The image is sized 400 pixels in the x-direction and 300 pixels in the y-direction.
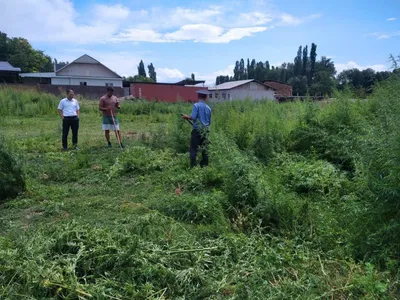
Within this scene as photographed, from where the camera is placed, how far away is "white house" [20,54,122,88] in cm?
4040

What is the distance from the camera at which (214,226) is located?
380 cm

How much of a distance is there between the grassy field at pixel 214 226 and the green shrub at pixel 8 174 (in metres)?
0.02

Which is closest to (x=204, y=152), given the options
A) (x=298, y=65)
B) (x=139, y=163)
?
(x=139, y=163)

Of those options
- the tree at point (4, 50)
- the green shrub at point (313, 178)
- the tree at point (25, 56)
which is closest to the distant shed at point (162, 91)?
the green shrub at point (313, 178)

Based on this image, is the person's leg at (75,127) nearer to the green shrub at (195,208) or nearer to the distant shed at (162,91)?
the green shrub at (195,208)

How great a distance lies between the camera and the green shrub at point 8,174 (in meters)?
4.98

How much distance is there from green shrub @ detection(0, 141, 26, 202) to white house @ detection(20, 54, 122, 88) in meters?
37.5

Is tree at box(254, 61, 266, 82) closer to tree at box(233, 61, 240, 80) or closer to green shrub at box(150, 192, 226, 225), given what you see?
tree at box(233, 61, 240, 80)

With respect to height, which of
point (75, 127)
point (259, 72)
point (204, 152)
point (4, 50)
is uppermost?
point (4, 50)

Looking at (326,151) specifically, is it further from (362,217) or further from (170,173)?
(362,217)

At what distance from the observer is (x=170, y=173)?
6.38 metres

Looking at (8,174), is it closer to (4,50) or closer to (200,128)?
(200,128)

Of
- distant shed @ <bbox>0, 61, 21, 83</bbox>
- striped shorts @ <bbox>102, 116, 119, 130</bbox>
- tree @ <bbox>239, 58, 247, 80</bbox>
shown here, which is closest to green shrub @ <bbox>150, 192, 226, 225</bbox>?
striped shorts @ <bbox>102, 116, 119, 130</bbox>

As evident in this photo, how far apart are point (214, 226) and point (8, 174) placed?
3.27m
